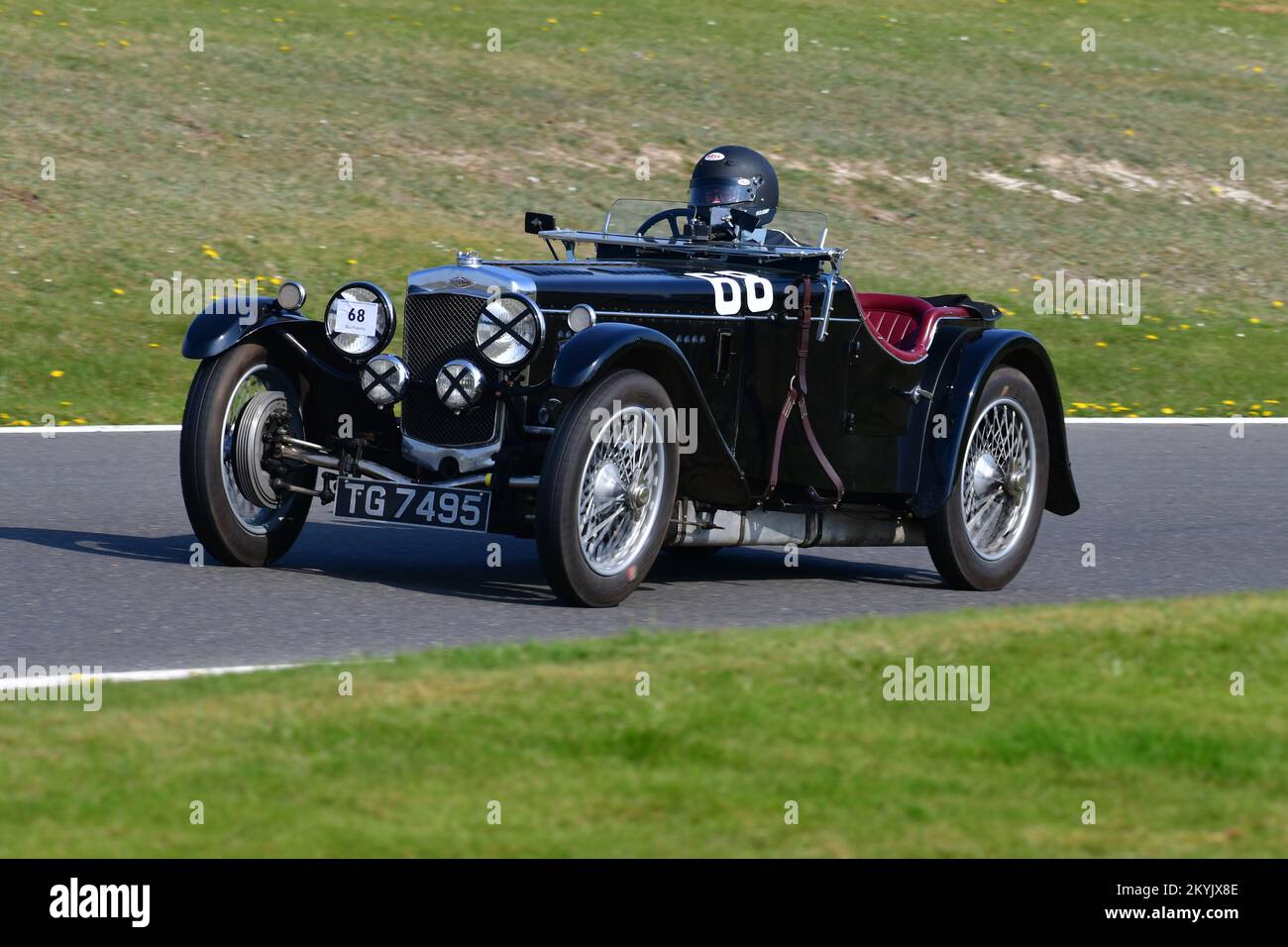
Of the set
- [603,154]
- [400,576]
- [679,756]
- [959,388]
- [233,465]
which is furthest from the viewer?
[603,154]

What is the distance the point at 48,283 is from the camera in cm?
1620

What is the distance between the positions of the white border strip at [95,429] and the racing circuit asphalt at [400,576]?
17 cm

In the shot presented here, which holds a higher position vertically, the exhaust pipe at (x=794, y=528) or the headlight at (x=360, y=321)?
the headlight at (x=360, y=321)

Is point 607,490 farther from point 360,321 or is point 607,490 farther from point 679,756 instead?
point 679,756

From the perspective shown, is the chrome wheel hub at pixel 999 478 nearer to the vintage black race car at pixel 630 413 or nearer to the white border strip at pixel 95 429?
the vintage black race car at pixel 630 413

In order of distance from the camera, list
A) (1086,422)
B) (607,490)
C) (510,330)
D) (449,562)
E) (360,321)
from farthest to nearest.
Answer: (1086,422) → (449,562) → (360,321) → (510,330) → (607,490)

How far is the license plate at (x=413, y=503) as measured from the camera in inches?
309

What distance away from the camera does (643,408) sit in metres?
7.89

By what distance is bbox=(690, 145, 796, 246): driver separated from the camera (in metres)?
9.15

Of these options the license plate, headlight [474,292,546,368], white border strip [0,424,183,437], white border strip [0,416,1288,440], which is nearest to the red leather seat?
headlight [474,292,546,368]

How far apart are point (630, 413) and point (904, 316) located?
1948 mm

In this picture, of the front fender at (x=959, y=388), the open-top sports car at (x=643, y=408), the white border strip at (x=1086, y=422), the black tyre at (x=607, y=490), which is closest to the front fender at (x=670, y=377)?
the open-top sports car at (x=643, y=408)

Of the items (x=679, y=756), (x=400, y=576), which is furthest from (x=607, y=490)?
(x=679, y=756)

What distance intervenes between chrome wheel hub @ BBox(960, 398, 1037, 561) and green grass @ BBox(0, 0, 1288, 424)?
256 inches
